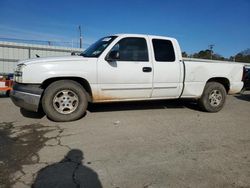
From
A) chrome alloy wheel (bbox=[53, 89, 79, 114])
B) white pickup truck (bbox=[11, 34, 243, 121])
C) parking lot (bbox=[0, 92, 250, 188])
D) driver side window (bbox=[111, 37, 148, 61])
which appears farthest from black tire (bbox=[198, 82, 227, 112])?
chrome alloy wheel (bbox=[53, 89, 79, 114])

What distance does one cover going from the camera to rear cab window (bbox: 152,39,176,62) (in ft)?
22.0

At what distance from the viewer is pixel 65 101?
593 cm

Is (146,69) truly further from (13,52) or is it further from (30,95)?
(13,52)

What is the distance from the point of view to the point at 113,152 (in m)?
4.24

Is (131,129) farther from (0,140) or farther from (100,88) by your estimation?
(0,140)

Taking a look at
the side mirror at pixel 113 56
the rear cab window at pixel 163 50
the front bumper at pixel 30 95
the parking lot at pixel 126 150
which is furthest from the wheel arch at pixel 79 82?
the rear cab window at pixel 163 50

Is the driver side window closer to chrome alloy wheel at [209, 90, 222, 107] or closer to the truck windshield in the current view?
the truck windshield

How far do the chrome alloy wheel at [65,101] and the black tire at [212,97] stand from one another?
356 cm

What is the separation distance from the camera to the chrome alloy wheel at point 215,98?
7.47 metres

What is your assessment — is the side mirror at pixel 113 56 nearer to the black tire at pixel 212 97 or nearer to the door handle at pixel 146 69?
the door handle at pixel 146 69

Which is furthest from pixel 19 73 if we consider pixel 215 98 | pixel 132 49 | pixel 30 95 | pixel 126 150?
pixel 215 98

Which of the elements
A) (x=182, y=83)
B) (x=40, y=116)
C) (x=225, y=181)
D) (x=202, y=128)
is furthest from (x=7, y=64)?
(x=225, y=181)

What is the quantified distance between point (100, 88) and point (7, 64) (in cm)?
1314

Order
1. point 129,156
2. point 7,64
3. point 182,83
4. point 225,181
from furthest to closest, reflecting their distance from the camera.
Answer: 1. point 7,64
2. point 182,83
3. point 129,156
4. point 225,181
